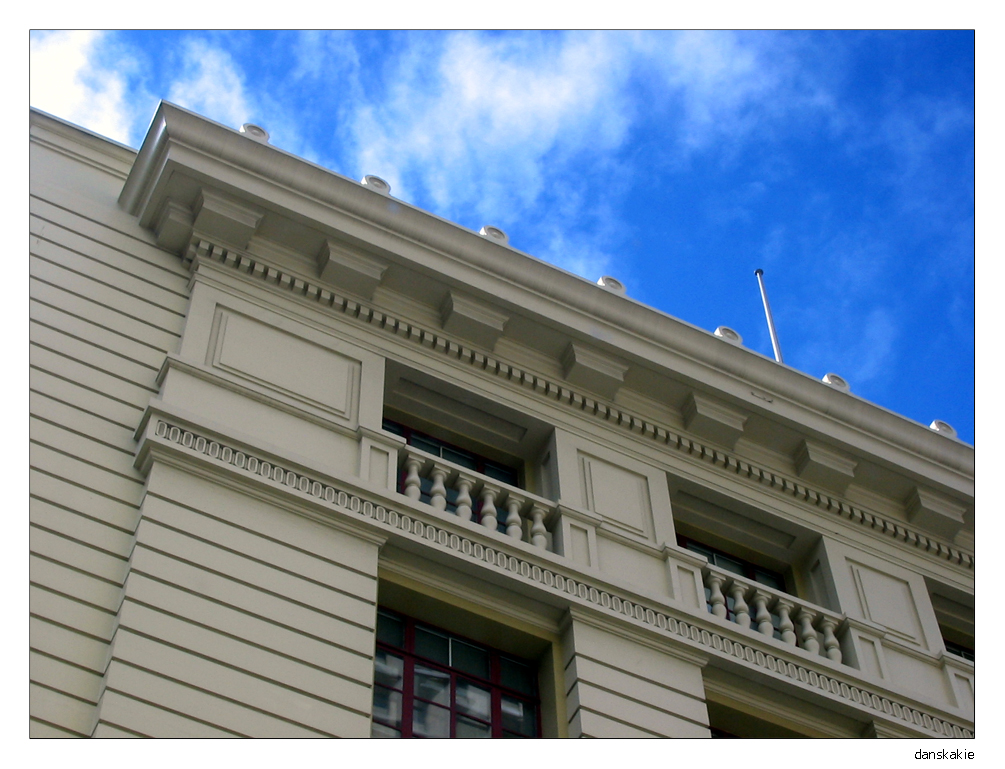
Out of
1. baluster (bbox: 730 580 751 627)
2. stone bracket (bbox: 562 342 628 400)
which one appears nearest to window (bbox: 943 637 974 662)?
baluster (bbox: 730 580 751 627)

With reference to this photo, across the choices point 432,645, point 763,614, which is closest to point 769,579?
point 763,614

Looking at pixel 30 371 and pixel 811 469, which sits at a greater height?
pixel 811 469

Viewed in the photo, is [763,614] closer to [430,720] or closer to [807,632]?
[807,632]

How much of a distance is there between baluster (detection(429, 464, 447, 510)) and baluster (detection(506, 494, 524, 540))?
773 millimetres

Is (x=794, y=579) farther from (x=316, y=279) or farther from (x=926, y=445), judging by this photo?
(x=316, y=279)

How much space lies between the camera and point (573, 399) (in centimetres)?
1858

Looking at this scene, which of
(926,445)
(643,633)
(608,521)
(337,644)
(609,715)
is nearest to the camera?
(337,644)

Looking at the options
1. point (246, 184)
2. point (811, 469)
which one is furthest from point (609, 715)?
point (246, 184)

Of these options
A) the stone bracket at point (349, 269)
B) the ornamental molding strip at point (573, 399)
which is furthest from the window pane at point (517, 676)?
the stone bracket at point (349, 269)

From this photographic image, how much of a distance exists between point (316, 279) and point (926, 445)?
28.1 feet

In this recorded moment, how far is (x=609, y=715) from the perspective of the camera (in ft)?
47.2

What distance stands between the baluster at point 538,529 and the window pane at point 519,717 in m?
1.73

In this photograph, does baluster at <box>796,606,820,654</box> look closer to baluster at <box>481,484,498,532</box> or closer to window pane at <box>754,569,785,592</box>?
window pane at <box>754,569,785,592</box>

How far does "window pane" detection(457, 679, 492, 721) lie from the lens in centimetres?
1458
